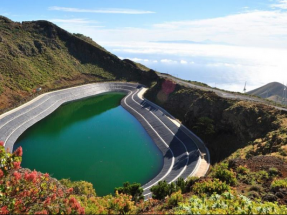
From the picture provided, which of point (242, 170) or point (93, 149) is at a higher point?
point (242, 170)

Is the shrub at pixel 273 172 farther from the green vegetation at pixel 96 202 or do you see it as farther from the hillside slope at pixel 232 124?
the hillside slope at pixel 232 124

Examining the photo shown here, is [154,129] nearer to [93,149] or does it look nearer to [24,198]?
[93,149]

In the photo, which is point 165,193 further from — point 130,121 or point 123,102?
point 123,102

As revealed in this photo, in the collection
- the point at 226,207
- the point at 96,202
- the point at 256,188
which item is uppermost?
the point at 226,207

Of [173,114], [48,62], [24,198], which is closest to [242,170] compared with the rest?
[24,198]

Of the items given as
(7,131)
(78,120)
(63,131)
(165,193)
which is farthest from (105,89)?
(165,193)

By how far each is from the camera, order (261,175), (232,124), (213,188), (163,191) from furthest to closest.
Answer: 1. (232,124)
2. (163,191)
3. (261,175)
4. (213,188)

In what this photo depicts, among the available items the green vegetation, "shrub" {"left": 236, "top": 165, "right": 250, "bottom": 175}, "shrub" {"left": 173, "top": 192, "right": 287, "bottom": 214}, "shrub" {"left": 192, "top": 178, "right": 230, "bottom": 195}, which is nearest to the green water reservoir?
"shrub" {"left": 236, "top": 165, "right": 250, "bottom": 175}
